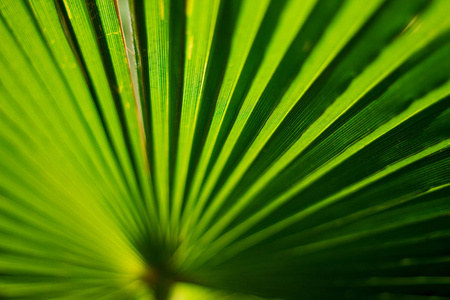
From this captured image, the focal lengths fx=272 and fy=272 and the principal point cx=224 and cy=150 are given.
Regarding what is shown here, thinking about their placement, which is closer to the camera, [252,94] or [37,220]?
[252,94]

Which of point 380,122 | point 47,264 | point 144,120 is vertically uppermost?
point 380,122

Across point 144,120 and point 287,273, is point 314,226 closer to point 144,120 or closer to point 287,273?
point 287,273

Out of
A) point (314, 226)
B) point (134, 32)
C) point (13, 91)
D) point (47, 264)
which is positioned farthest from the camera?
point (47, 264)

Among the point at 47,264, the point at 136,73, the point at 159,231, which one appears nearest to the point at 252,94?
the point at 136,73

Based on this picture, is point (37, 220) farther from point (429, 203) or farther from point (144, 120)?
point (429, 203)

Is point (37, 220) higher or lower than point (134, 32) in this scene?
lower

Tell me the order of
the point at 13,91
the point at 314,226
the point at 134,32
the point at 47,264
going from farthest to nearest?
1. the point at 47,264
2. the point at 314,226
3. the point at 13,91
4. the point at 134,32

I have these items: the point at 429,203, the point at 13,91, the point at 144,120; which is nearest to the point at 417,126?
the point at 429,203
